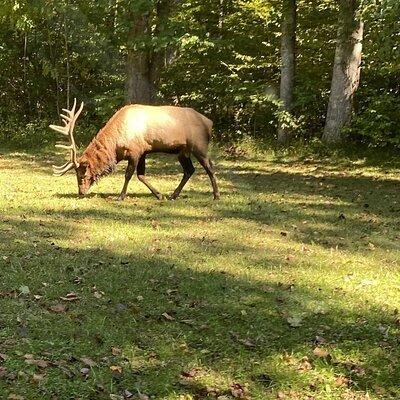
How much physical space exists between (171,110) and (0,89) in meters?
17.1

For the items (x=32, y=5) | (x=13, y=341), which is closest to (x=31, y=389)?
(x=13, y=341)

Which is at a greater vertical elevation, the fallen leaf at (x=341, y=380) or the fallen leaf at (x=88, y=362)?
the fallen leaf at (x=88, y=362)

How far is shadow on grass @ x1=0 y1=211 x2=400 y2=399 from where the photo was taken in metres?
4.89

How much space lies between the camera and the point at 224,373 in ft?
16.5

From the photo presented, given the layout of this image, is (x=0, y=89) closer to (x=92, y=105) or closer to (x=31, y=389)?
(x=92, y=105)

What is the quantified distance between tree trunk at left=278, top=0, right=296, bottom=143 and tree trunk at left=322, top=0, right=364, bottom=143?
5.95 ft

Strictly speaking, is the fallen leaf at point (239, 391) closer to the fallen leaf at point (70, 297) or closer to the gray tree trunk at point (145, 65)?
the fallen leaf at point (70, 297)

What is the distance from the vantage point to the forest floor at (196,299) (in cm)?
491

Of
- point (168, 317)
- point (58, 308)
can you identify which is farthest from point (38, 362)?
point (168, 317)

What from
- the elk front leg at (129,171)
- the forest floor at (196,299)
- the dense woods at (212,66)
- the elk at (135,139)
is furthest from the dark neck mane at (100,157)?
the dense woods at (212,66)

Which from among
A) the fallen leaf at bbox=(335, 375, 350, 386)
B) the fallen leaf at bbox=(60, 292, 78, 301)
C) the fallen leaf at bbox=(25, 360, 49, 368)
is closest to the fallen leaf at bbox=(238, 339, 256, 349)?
the fallen leaf at bbox=(335, 375, 350, 386)

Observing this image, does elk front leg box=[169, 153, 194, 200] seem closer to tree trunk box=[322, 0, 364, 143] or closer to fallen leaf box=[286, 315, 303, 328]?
fallen leaf box=[286, 315, 303, 328]

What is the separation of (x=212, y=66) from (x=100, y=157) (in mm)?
13306

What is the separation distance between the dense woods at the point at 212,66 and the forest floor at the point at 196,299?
312 inches
